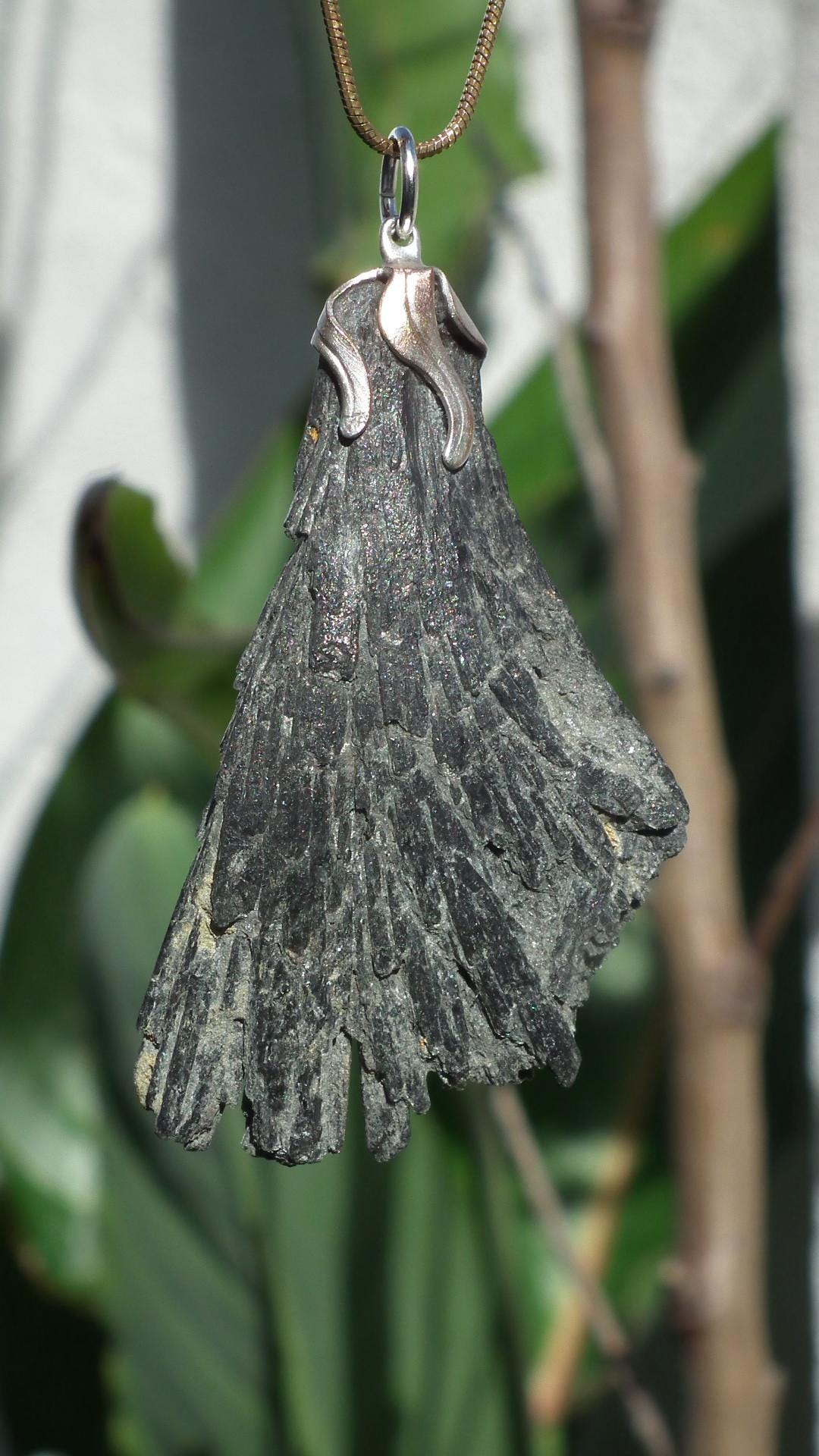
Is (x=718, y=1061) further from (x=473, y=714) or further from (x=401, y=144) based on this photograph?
(x=401, y=144)

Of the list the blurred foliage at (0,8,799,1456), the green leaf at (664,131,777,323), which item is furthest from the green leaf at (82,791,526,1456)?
the green leaf at (664,131,777,323)

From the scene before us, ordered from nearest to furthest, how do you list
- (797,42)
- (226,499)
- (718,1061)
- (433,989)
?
(433,989)
(718,1061)
(797,42)
(226,499)

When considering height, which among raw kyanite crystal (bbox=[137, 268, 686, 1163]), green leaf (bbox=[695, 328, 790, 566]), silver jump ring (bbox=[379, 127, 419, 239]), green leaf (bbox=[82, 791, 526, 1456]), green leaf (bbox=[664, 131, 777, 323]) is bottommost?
green leaf (bbox=[82, 791, 526, 1456])

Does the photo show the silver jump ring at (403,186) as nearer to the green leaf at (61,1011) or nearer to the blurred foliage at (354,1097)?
the blurred foliage at (354,1097)

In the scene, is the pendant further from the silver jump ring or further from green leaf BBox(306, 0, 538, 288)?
green leaf BBox(306, 0, 538, 288)

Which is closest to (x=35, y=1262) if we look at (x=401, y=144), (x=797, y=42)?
(x=401, y=144)

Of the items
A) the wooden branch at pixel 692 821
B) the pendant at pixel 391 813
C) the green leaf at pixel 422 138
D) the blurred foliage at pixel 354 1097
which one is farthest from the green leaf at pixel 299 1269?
the green leaf at pixel 422 138
